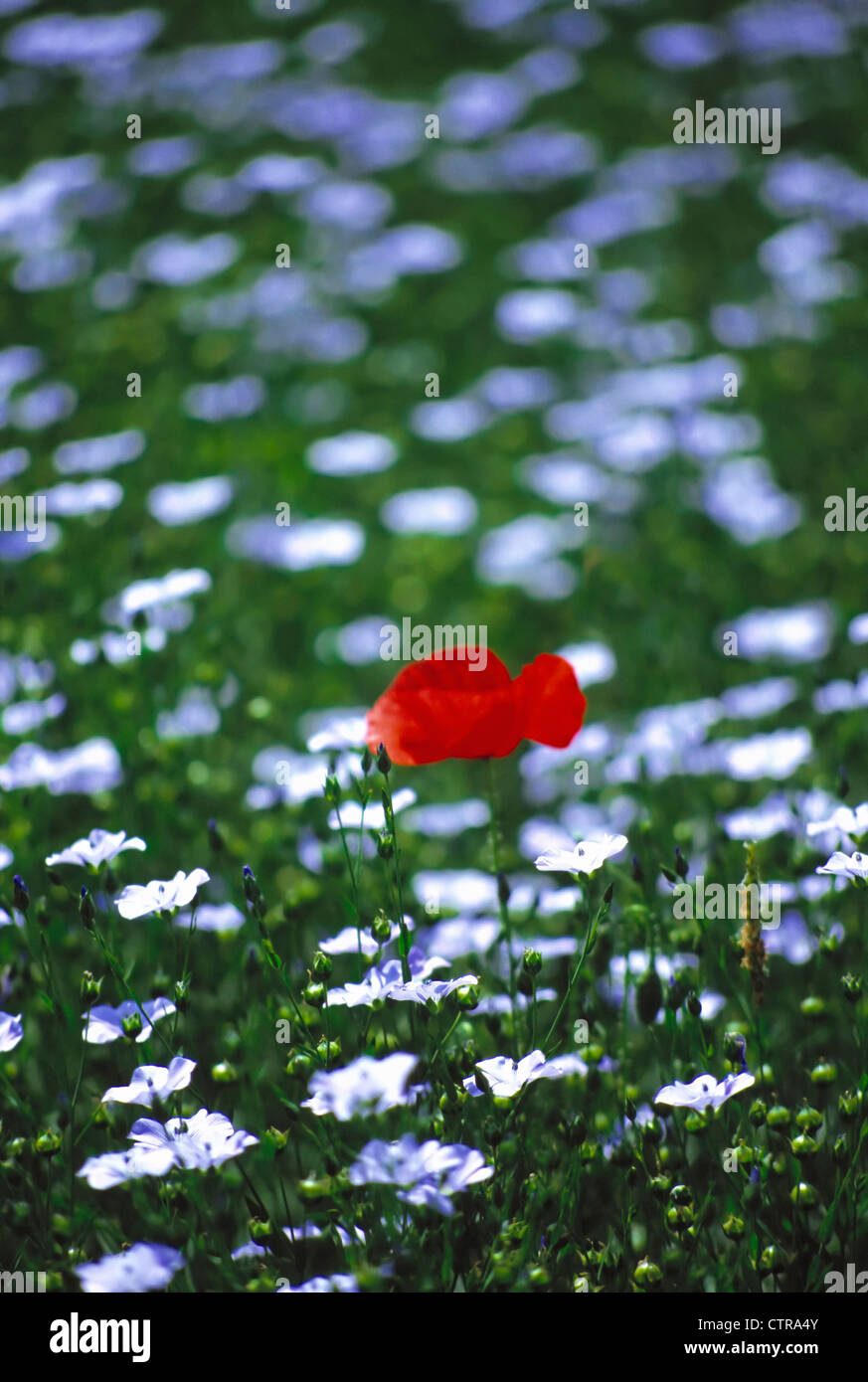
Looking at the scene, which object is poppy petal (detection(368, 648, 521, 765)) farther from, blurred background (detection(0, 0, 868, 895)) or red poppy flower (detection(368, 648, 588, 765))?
blurred background (detection(0, 0, 868, 895))

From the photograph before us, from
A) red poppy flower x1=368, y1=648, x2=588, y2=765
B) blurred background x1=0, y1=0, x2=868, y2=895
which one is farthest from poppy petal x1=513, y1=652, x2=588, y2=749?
blurred background x1=0, y1=0, x2=868, y2=895

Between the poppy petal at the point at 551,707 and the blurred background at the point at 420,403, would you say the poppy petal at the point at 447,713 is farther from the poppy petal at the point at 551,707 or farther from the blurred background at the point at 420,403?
the blurred background at the point at 420,403

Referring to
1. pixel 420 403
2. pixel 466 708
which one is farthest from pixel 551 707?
pixel 420 403

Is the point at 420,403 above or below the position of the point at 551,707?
above

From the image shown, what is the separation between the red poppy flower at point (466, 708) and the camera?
1.61 meters

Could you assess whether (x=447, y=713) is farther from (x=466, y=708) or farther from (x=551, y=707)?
(x=551, y=707)

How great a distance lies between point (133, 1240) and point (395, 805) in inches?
28.5

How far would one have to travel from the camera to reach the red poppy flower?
1.61 m

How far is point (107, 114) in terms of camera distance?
5844 millimetres

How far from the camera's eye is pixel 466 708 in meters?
1.60

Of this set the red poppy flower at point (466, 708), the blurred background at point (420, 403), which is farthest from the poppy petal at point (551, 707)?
the blurred background at point (420, 403)

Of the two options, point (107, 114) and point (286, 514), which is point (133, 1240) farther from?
point (107, 114)

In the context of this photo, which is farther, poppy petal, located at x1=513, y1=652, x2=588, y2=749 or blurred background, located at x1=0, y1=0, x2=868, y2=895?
blurred background, located at x1=0, y1=0, x2=868, y2=895
